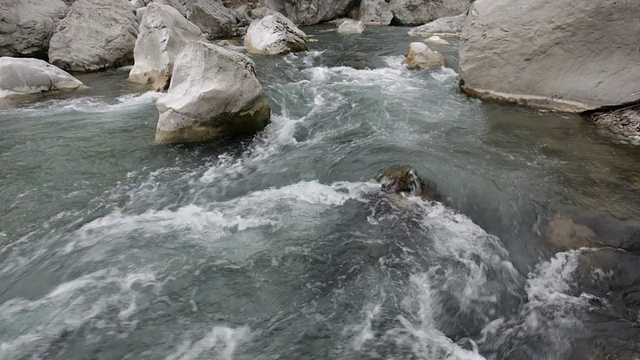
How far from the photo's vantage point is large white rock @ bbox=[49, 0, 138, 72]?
13.8 metres

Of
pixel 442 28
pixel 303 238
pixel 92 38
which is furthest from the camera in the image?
pixel 442 28

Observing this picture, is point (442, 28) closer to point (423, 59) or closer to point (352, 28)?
point (352, 28)

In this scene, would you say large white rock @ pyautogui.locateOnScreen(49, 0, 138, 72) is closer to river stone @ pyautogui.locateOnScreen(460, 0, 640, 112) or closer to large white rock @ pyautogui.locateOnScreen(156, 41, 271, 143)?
large white rock @ pyautogui.locateOnScreen(156, 41, 271, 143)

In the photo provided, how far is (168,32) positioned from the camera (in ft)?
38.3

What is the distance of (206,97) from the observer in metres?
7.68

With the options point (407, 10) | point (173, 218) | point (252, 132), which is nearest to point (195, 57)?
point (252, 132)

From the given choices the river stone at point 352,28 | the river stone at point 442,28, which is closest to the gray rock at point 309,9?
the river stone at point 352,28

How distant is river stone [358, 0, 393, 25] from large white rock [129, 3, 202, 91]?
57.6ft

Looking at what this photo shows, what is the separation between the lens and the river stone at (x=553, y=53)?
814cm

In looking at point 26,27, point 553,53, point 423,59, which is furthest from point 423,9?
point 26,27

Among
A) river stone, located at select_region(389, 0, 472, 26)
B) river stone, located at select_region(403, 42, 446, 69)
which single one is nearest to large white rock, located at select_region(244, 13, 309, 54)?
river stone, located at select_region(403, 42, 446, 69)

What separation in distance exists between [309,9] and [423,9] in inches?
294

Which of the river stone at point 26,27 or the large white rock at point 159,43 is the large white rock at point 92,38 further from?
the large white rock at point 159,43

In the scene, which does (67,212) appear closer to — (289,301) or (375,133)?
(289,301)
